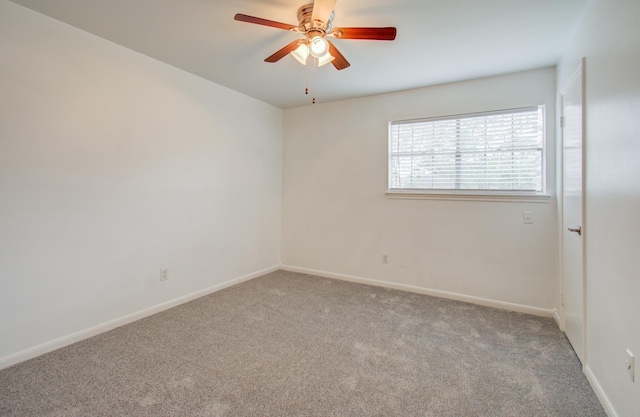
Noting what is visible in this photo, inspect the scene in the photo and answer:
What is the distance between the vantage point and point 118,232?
2.57 m

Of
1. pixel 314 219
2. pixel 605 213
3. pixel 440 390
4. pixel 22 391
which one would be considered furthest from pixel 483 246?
pixel 22 391

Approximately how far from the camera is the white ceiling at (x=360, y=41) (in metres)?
1.97

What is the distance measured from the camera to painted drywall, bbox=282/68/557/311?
2.92m

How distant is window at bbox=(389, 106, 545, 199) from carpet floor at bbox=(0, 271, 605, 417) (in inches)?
52.8

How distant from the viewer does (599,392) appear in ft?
5.54

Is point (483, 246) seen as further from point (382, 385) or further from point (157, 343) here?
point (157, 343)

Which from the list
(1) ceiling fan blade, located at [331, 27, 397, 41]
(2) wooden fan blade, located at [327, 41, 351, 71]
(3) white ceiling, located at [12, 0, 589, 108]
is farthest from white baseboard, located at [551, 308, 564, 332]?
(2) wooden fan blade, located at [327, 41, 351, 71]

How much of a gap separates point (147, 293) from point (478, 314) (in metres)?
3.21

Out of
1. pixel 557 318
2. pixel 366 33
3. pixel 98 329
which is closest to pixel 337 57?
pixel 366 33

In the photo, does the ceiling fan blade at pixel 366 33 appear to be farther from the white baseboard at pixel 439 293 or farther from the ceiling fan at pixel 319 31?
the white baseboard at pixel 439 293

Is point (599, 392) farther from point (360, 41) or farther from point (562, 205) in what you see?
point (360, 41)

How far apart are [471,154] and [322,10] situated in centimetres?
229

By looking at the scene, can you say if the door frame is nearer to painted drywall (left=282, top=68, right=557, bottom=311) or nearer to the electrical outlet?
painted drywall (left=282, top=68, right=557, bottom=311)

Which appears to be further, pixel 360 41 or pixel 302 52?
pixel 360 41
